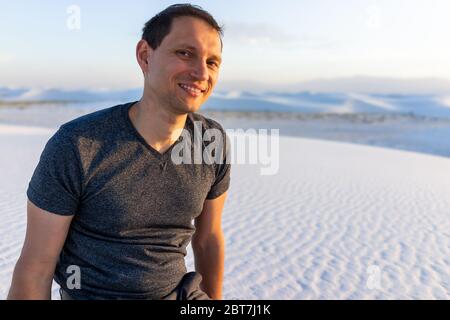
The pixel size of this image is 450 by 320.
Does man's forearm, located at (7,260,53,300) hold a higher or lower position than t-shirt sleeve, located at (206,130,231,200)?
lower

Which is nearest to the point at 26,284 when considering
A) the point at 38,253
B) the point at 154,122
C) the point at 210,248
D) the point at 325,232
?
the point at 38,253

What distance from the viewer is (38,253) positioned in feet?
5.52

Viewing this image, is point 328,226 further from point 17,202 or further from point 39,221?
point 39,221

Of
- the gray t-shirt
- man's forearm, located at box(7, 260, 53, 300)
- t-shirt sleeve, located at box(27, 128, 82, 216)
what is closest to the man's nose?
the gray t-shirt

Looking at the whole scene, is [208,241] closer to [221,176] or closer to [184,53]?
[221,176]

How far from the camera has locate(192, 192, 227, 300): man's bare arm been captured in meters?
2.20

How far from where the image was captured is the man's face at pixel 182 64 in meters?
1.80

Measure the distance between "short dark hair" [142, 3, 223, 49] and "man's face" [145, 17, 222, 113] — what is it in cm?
2

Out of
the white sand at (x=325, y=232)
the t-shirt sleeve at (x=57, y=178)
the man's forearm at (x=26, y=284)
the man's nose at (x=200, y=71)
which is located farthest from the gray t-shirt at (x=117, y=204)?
the white sand at (x=325, y=232)

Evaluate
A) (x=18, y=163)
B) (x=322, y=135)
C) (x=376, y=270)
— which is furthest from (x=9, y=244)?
(x=322, y=135)

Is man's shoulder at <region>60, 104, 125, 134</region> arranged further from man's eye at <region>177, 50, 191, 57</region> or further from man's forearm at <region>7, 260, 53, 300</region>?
man's forearm at <region>7, 260, 53, 300</region>

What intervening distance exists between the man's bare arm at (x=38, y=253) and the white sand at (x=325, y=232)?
2.57m

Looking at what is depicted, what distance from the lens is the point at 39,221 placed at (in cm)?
165

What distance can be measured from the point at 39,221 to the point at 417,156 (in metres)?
17.6
